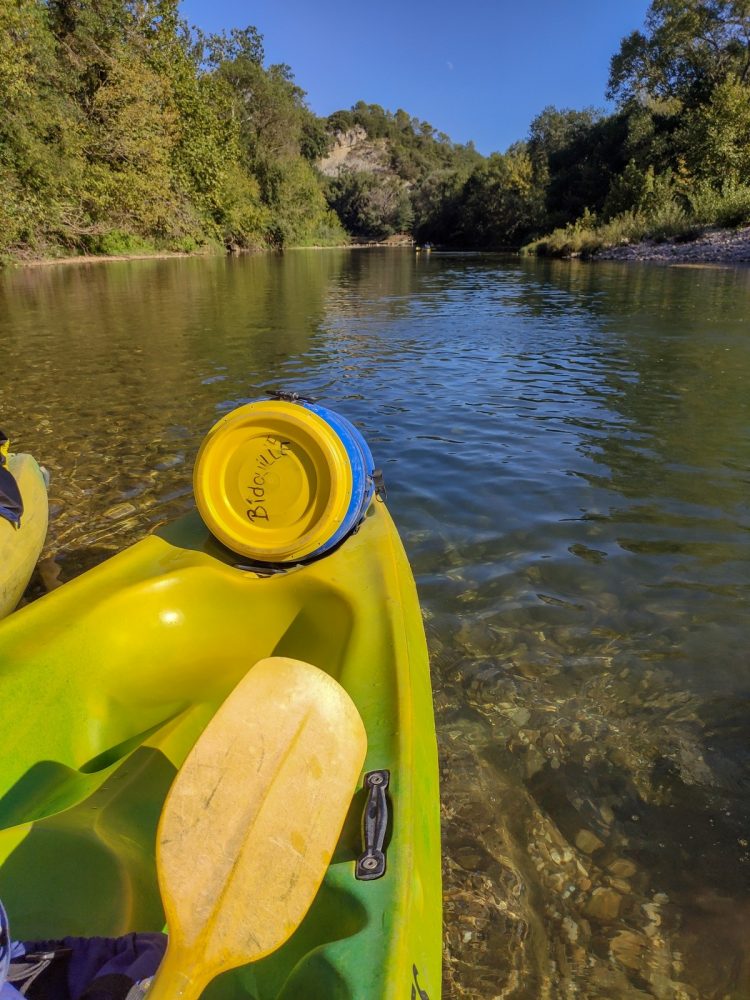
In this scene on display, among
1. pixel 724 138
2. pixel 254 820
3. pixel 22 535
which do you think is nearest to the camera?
pixel 254 820

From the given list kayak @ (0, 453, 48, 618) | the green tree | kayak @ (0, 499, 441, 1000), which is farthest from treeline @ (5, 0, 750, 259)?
kayak @ (0, 499, 441, 1000)

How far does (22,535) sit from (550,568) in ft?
9.62

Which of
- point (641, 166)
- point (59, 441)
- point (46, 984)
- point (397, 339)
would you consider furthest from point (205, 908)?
point (641, 166)

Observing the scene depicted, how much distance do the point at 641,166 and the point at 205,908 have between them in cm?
4545

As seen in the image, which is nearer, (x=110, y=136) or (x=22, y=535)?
(x=22, y=535)

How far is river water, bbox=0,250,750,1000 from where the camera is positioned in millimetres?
1864

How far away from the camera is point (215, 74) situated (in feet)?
167

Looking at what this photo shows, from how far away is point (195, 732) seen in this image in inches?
85.4

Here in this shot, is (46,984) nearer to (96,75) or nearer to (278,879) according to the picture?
(278,879)

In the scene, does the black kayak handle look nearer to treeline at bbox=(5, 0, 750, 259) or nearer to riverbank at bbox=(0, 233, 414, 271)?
treeline at bbox=(5, 0, 750, 259)

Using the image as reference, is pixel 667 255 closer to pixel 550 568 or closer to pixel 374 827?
pixel 550 568

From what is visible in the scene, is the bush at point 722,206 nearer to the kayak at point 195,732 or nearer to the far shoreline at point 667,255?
the far shoreline at point 667,255

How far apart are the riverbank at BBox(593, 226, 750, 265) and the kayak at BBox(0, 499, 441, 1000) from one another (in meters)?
26.6

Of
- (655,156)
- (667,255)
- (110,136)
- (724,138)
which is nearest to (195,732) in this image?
(667,255)
